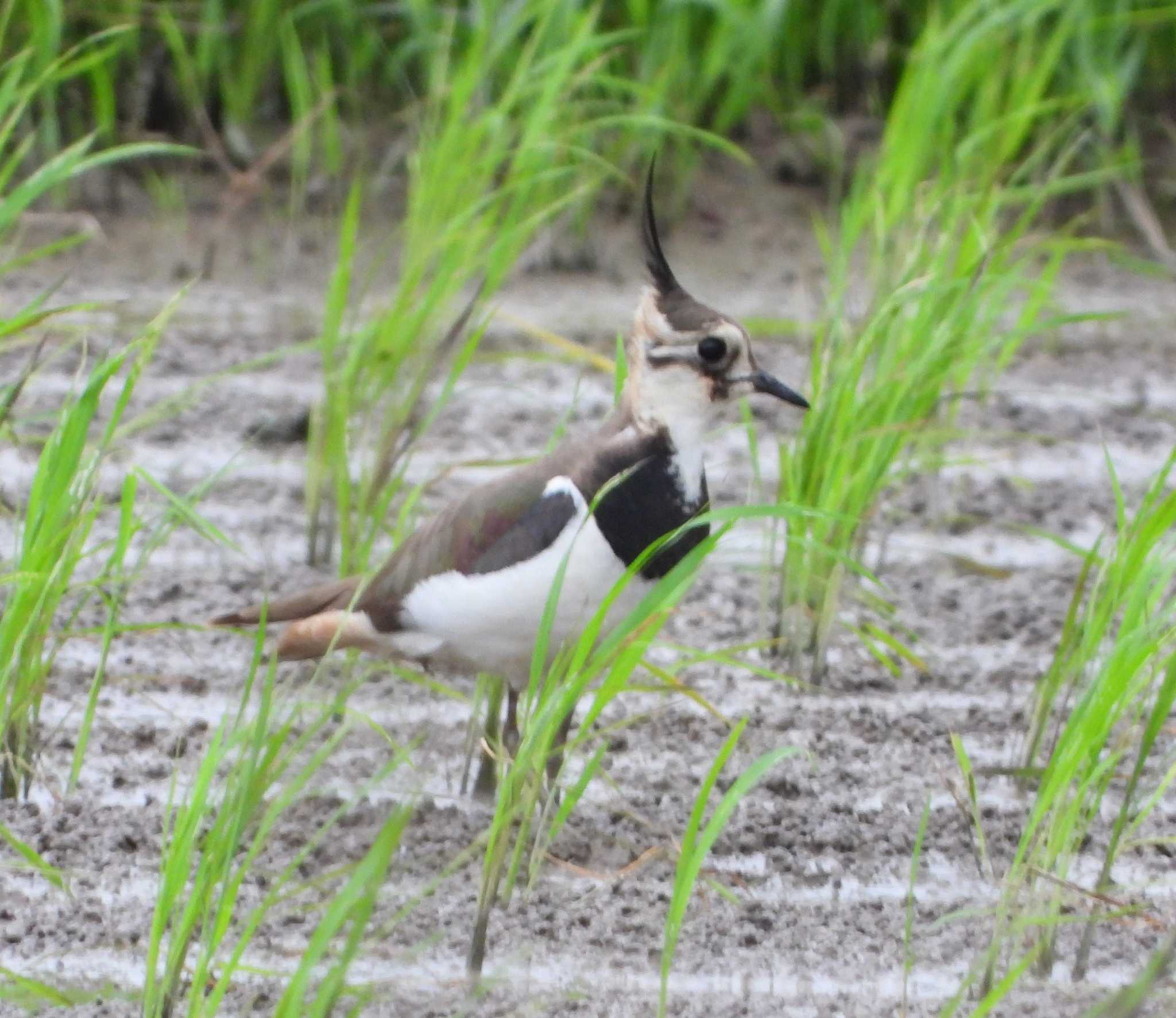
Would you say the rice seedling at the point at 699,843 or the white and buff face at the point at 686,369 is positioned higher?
the white and buff face at the point at 686,369

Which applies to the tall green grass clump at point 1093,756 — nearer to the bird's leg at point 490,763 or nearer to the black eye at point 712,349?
the black eye at point 712,349

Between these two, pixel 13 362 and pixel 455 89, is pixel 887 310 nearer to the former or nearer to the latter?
pixel 455 89

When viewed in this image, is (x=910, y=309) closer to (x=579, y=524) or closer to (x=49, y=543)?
(x=579, y=524)

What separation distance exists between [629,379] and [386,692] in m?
0.84

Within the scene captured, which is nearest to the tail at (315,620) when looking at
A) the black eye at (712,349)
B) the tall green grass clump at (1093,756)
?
the black eye at (712,349)

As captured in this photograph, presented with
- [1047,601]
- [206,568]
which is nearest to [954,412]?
[1047,601]

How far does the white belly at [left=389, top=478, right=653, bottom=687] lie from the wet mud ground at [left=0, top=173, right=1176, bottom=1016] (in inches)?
8.8

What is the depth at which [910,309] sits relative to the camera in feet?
13.9

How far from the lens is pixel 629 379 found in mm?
2992

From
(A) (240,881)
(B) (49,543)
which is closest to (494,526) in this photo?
(B) (49,543)

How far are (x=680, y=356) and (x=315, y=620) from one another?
2.22 ft

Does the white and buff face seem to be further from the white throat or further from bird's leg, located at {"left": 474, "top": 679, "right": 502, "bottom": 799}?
bird's leg, located at {"left": 474, "top": 679, "right": 502, "bottom": 799}

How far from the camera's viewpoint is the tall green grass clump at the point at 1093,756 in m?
2.43

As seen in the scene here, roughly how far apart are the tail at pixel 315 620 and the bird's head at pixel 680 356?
1.75 feet
